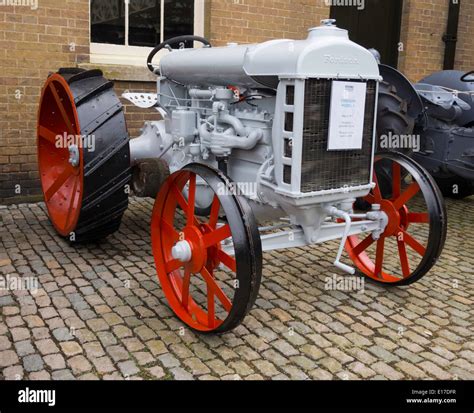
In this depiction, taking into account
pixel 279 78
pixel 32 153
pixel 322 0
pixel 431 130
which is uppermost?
pixel 322 0

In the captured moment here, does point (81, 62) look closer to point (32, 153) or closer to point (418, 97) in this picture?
point (32, 153)

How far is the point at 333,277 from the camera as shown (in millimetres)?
4062

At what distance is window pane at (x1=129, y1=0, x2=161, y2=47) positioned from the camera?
6.40m

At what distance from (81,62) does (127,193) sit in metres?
2.48

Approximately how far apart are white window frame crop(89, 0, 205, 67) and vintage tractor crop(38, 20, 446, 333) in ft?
6.10

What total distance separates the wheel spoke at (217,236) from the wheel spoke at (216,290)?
15cm

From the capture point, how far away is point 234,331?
10.4ft

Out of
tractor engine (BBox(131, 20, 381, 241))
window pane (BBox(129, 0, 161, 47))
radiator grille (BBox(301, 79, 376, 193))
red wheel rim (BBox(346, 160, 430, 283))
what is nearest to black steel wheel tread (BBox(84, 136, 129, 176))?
tractor engine (BBox(131, 20, 381, 241))

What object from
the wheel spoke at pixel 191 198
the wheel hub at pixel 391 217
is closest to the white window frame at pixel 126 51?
the wheel spoke at pixel 191 198

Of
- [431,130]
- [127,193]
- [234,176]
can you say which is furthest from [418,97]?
[127,193]

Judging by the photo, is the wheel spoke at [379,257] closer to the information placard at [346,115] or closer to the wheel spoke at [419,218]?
the wheel spoke at [419,218]

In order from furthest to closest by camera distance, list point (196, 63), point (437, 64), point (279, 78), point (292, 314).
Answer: point (437, 64)
point (196, 63)
point (292, 314)
point (279, 78)

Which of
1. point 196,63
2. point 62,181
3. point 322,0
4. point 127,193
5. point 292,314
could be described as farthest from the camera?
point 322,0

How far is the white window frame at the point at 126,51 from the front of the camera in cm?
618
